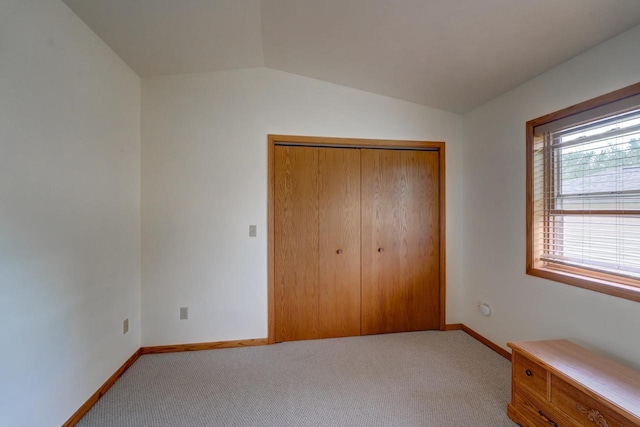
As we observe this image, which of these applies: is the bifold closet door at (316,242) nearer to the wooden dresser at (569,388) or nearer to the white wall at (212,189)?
the white wall at (212,189)

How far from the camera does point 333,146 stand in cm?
266

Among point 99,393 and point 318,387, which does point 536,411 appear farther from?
point 99,393

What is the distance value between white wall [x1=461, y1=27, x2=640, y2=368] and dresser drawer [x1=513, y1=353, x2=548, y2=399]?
1.60 feet

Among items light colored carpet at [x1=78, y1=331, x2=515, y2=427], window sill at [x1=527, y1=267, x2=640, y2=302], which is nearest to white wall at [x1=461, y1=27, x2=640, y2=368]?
window sill at [x1=527, y1=267, x2=640, y2=302]

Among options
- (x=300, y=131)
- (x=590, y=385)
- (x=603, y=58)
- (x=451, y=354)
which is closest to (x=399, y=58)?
(x=300, y=131)

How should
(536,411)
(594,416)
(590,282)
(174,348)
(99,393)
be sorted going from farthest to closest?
(174,348) < (99,393) < (590,282) < (536,411) < (594,416)

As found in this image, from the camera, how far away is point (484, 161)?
2562 millimetres

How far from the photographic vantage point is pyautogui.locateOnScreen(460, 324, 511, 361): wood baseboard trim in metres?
2.29

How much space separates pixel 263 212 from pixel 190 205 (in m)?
0.65

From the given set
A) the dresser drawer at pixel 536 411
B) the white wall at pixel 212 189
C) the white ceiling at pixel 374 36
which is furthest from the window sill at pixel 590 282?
the white wall at pixel 212 189

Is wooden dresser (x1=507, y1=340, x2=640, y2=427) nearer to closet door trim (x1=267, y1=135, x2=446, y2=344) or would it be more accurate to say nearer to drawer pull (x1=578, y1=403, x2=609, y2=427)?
drawer pull (x1=578, y1=403, x2=609, y2=427)

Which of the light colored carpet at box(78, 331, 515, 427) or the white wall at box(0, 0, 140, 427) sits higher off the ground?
the white wall at box(0, 0, 140, 427)

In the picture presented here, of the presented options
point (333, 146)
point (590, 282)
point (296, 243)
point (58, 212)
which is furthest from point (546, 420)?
point (58, 212)

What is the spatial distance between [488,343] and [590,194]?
154 cm
